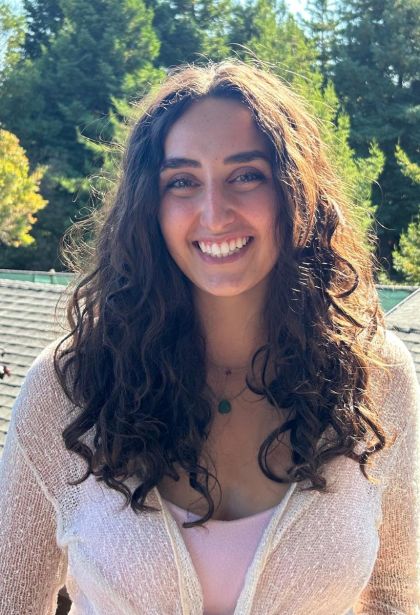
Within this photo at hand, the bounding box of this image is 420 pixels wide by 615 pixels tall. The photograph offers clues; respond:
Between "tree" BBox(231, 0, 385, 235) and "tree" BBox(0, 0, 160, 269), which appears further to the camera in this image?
"tree" BBox(0, 0, 160, 269)

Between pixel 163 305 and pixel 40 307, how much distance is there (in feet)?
16.0

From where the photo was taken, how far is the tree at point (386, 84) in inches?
870

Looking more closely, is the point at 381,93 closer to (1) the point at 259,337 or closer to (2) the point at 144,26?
(2) the point at 144,26

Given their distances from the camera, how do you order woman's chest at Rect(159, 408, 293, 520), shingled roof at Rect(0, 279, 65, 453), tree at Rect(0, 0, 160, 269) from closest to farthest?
woman's chest at Rect(159, 408, 293, 520)
shingled roof at Rect(0, 279, 65, 453)
tree at Rect(0, 0, 160, 269)

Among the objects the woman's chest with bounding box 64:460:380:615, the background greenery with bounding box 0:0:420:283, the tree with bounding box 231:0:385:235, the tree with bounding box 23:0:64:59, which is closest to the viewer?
the woman's chest with bounding box 64:460:380:615

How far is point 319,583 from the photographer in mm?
1409

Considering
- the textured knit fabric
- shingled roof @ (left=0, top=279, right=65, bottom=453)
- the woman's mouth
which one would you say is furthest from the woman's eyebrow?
shingled roof @ (left=0, top=279, right=65, bottom=453)

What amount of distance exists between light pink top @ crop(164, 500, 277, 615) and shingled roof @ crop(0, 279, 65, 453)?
3351 millimetres

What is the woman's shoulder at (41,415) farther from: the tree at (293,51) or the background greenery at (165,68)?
the background greenery at (165,68)

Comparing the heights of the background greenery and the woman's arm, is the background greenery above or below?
above

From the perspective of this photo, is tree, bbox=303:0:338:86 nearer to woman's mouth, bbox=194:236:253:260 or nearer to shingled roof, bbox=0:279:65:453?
shingled roof, bbox=0:279:65:453

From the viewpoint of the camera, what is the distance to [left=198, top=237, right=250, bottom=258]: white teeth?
143cm

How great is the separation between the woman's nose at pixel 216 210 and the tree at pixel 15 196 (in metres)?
19.5

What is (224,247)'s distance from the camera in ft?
4.68
